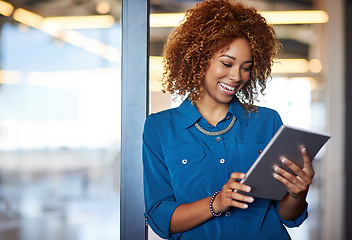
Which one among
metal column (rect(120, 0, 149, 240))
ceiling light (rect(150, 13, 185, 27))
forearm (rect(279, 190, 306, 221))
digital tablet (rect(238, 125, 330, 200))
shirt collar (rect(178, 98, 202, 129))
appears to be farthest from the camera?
ceiling light (rect(150, 13, 185, 27))

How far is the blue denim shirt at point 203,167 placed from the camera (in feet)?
4.07

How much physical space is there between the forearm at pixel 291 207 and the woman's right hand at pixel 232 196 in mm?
197

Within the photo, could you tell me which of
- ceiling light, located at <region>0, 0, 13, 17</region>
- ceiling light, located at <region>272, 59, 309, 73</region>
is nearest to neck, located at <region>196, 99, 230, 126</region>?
ceiling light, located at <region>272, 59, 309, 73</region>

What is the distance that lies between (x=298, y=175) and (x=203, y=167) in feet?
1.05

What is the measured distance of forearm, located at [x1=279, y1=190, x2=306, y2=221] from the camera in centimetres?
120

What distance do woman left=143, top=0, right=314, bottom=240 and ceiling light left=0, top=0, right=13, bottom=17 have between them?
4.88ft

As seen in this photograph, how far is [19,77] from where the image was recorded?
3.16 metres

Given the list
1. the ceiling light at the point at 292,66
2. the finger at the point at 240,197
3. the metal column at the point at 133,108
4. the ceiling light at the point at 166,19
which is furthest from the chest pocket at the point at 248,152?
the ceiling light at the point at 292,66

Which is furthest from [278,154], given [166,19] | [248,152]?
[166,19]

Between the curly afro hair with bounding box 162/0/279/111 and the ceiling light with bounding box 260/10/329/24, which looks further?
the ceiling light with bounding box 260/10/329/24

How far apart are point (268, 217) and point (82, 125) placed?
2.23 meters

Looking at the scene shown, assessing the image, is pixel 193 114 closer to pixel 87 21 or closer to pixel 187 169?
pixel 187 169

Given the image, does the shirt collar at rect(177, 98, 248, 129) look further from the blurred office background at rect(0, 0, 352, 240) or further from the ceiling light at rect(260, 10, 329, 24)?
the ceiling light at rect(260, 10, 329, 24)

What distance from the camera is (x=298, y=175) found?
1.07 metres
